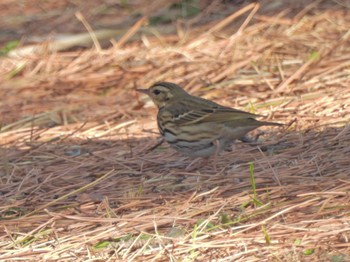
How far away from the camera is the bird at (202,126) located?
638 cm

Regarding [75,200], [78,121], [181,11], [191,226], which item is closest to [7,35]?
[181,11]

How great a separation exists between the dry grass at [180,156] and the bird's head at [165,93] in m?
0.38

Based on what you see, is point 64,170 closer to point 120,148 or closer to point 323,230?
point 120,148

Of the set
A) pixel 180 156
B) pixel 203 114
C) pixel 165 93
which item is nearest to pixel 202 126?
pixel 203 114

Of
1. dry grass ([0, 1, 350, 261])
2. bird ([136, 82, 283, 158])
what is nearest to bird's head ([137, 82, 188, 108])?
bird ([136, 82, 283, 158])

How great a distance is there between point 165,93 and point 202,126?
651 mm

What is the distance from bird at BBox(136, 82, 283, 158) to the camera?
251 inches

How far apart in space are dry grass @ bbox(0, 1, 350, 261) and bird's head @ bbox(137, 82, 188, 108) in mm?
383

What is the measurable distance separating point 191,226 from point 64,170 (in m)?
1.82

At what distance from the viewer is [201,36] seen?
9.85 metres

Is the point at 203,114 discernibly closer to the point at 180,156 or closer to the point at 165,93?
the point at 180,156

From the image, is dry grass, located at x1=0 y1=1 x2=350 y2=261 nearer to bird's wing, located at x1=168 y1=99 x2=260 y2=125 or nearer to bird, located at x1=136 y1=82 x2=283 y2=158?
bird, located at x1=136 y1=82 x2=283 y2=158

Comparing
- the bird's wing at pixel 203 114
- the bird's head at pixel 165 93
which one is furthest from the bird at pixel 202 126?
the bird's head at pixel 165 93

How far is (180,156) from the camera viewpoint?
6.91 metres
